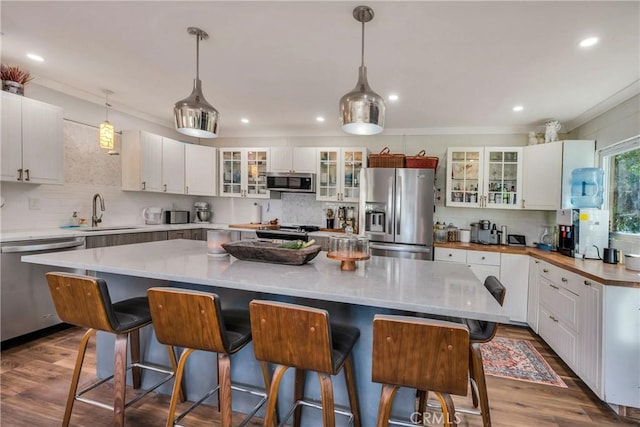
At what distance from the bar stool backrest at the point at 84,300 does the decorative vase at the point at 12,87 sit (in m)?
2.31

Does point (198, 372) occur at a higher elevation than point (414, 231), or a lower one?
lower

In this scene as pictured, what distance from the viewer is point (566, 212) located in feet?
10.6

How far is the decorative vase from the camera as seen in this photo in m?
2.81

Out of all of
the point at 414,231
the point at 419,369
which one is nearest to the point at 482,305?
the point at 419,369

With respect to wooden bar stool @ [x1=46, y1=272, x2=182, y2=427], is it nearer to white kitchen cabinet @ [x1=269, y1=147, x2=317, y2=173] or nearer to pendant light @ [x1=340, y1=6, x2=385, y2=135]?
pendant light @ [x1=340, y1=6, x2=385, y2=135]

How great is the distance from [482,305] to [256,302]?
0.90 meters

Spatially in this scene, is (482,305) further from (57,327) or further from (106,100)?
(106,100)

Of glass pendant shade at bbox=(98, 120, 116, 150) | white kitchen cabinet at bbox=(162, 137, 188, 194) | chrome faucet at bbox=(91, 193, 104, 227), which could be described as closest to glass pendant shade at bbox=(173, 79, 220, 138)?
glass pendant shade at bbox=(98, 120, 116, 150)

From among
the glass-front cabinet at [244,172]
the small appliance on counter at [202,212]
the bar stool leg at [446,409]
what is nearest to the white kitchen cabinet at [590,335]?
the bar stool leg at [446,409]

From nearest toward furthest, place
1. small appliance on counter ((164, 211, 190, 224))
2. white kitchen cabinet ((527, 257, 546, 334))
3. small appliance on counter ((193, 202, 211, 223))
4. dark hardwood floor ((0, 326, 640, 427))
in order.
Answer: dark hardwood floor ((0, 326, 640, 427)), white kitchen cabinet ((527, 257, 546, 334)), small appliance on counter ((164, 211, 190, 224)), small appliance on counter ((193, 202, 211, 223))

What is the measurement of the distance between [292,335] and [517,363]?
2540 mm

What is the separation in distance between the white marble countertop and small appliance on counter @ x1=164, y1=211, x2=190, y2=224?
2.58m

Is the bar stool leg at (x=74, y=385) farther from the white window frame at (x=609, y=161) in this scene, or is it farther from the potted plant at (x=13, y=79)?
the white window frame at (x=609, y=161)

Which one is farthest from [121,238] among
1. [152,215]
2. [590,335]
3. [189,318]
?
[590,335]
